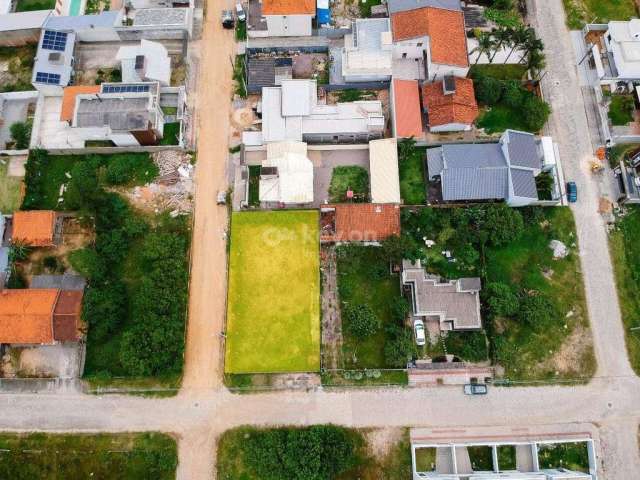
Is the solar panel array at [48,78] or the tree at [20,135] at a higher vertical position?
the solar panel array at [48,78]

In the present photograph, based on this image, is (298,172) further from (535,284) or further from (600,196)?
(600,196)

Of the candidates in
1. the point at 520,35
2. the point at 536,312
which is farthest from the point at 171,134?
the point at 536,312

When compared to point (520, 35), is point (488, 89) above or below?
below

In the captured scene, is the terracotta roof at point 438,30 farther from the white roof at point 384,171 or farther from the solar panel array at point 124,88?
the solar panel array at point 124,88

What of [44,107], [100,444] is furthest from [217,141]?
[100,444]

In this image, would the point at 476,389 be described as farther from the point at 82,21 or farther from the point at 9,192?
the point at 82,21

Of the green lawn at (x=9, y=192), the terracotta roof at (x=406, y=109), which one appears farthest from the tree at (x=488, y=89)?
the green lawn at (x=9, y=192)

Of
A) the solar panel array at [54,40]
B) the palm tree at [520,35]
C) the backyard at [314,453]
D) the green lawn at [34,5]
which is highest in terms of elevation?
the green lawn at [34,5]
